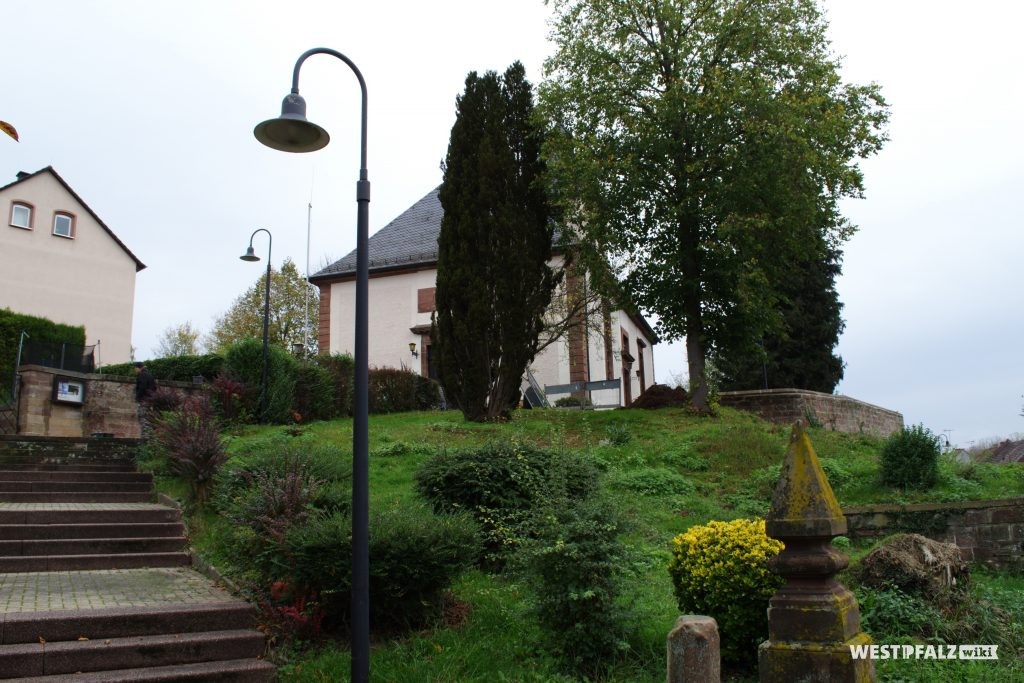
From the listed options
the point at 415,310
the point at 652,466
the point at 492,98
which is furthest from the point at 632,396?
the point at 652,466

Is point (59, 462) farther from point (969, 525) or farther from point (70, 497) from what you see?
point (969, 525)

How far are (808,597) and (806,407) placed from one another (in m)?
17.0

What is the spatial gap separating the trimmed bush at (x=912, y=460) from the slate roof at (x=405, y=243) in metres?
20.6

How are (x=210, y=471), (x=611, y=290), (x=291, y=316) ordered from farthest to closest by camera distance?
(x=291, y=316) < (x=611, y=290) < (x=210, y=471)

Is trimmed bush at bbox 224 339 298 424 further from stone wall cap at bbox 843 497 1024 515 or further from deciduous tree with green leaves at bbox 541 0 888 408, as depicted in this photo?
stone wall cap at bbox 843 497 1024 515

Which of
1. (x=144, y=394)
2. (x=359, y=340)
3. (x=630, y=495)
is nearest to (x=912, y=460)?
(x=630, y=495)

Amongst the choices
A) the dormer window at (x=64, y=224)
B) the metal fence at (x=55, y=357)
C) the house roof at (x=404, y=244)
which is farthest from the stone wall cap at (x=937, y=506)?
the dormer window at (x=64, y=224)

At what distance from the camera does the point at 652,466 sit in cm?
1373

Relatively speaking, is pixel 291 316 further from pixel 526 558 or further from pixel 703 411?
pixel 526 558

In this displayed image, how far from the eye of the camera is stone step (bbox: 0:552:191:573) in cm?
882

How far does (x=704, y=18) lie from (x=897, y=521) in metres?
14.3

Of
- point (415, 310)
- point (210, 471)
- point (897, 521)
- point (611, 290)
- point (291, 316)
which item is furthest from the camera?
point (291, 316)

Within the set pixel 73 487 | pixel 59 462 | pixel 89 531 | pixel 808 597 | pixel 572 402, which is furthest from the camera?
pixel 572 402

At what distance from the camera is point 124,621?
653cm
